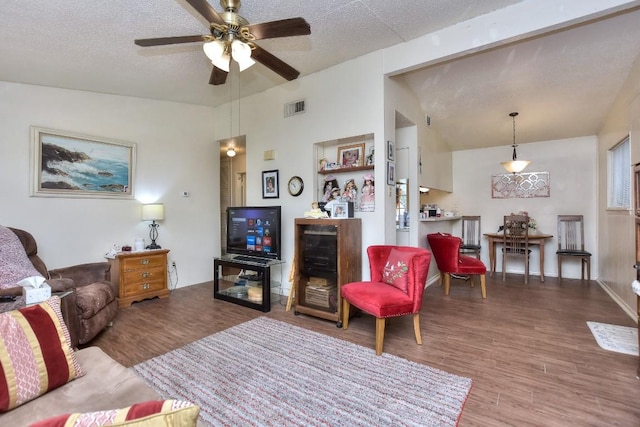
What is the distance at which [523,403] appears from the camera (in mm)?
1866

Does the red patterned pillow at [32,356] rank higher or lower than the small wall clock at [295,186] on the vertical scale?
lower

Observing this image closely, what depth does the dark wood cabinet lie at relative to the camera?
10.4 feet

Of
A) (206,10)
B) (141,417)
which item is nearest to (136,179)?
(206,10)

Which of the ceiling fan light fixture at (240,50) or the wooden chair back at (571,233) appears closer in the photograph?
the ceiling fan light fixture at (240,50)

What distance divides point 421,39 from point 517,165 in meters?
2.74

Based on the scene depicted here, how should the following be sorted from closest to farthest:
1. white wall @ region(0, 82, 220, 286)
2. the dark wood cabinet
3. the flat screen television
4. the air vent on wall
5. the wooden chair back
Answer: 1. the dark wood cabinet
2. white wall @ region(0, 82, 220, 286)
3. the flat screen television
4. the air vent on wall
5. the wooden chair back

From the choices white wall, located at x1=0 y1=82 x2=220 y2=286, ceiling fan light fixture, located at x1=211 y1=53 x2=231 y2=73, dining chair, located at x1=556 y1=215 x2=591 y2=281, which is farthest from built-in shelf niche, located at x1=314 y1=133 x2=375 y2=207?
dining chair, located at x1=556 y1=215 x2=591 y2=281

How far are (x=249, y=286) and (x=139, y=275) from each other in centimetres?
141

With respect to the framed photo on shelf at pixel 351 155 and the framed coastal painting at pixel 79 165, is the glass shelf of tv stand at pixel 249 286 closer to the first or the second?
the framed photo on shelf at pixel 351 155

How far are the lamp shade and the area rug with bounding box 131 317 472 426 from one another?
7.00 feet

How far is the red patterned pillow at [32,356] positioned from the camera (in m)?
1.15

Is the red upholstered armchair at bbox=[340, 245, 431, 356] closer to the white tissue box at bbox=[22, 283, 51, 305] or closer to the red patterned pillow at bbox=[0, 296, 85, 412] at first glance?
the red patterned pillow at bbox=[0, 296, 85, 412]

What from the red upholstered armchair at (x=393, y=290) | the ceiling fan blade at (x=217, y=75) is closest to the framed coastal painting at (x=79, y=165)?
the ceiling fan blade at (x=217, y=75)

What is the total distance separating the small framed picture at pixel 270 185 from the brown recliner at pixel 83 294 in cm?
212
